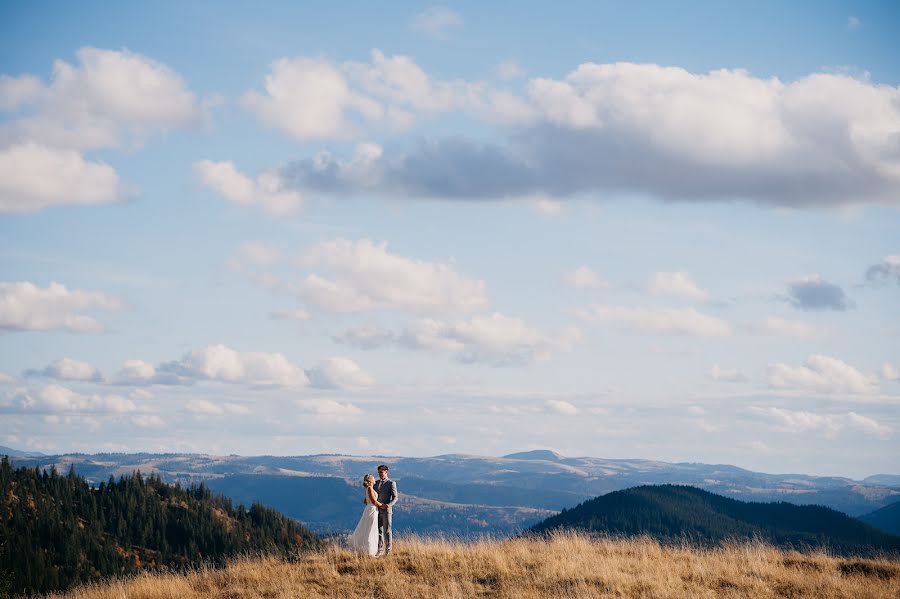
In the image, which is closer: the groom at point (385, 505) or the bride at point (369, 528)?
the bride at point (369, 528)

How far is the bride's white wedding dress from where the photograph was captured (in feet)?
90.3

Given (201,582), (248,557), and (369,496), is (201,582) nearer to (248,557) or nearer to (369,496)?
(248,557)

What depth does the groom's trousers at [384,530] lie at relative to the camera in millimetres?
27484

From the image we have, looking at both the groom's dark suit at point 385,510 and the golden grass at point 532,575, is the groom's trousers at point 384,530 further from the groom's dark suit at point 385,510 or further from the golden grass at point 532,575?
the golden grass at point 532,575

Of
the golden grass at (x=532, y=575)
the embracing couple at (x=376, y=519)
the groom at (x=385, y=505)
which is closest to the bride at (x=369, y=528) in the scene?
the embracing couple at (x=376, y=519)

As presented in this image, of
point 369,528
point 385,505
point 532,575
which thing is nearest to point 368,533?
point 369,528

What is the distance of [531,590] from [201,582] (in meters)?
10.5

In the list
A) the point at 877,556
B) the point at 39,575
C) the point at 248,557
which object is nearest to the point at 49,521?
the point at 39,575

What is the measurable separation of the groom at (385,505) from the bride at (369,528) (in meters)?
0.19

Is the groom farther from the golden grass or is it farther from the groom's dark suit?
the golden grass

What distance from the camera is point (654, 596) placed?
21516mm

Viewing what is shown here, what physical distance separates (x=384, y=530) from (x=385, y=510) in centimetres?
65

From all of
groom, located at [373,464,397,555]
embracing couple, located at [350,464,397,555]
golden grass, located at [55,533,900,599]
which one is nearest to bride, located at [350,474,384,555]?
embracing couple, located at [350,464,397,555]

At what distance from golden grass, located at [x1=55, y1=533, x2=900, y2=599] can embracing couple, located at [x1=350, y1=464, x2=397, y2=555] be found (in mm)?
569
